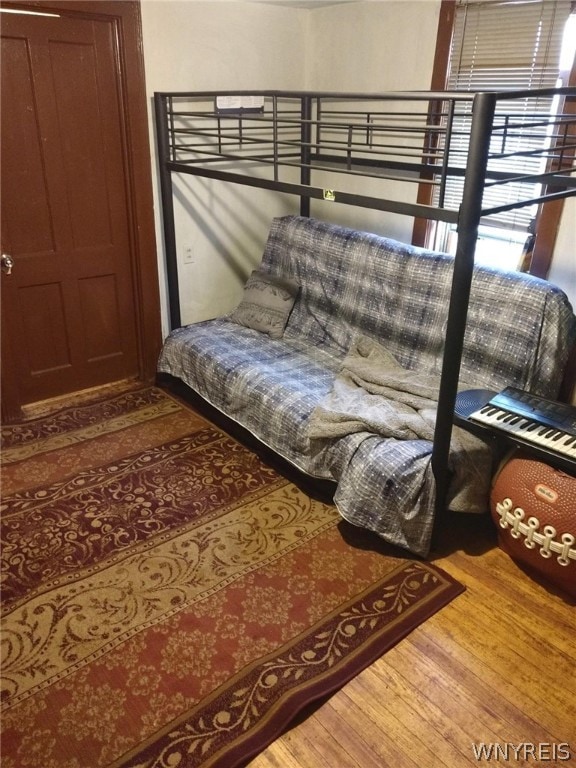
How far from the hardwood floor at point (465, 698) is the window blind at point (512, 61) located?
1753 millimetres

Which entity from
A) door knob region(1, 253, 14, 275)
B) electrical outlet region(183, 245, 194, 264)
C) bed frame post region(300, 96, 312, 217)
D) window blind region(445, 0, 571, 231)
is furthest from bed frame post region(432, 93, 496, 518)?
door knob region(1, 253, 14, 275)

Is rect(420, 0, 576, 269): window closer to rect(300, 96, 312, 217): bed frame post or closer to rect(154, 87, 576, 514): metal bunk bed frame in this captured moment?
rect(154, 87, 576, 514): metal bunk bed frame

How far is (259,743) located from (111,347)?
2467 mm

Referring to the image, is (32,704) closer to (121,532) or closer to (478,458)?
(121,532)

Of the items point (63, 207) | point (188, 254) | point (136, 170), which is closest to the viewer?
point (63, 207)

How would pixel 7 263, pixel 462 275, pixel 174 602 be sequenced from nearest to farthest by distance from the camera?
pixel 462 275 → pixel 174 602 → pixel 7 263

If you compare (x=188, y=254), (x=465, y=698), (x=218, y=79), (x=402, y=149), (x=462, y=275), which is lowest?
(x=465, y=698)

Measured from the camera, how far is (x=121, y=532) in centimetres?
235

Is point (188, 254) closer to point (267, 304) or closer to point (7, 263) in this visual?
point (267, 304)

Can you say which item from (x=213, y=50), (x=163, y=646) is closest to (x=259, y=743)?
(x=163, y=646)

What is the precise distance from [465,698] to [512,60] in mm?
2589

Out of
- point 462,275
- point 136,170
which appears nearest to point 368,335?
point 462,275

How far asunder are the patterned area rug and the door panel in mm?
631

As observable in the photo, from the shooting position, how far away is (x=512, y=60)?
2617 mm
